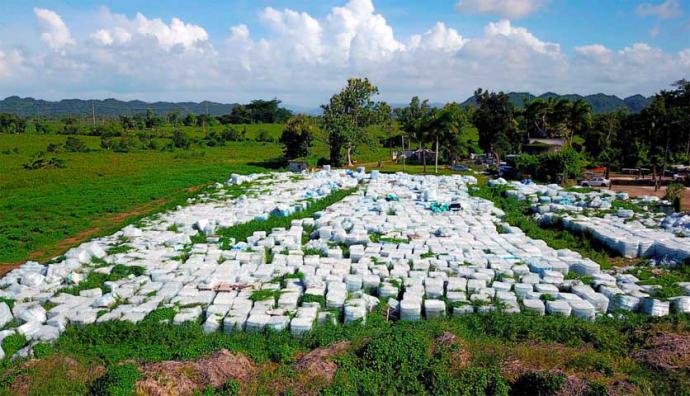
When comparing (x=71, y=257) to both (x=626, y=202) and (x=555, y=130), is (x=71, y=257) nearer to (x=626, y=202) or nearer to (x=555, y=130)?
(x=626, y=202)

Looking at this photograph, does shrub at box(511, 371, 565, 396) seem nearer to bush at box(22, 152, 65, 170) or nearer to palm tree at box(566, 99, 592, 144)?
palm tree at box(566, 99, 592, 144)

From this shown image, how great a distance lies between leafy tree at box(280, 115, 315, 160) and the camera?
1305 inches

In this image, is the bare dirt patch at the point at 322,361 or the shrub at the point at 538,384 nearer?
the shrub at the point at 538,384

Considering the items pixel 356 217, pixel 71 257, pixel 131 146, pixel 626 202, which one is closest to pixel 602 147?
pixel 626 202

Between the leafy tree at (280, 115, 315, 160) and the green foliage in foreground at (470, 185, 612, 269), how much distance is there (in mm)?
16993

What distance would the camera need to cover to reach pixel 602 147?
35000 mm

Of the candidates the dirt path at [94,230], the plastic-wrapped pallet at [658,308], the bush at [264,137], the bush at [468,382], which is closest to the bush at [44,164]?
the dirt path at [94,230]

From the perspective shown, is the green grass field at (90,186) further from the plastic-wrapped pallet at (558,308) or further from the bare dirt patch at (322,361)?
the plastic-wrapped pallet at (558,308)

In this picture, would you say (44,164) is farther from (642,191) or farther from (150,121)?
(642,191)

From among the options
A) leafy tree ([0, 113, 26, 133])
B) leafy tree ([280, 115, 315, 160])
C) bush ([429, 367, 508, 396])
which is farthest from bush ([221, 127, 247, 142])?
bush ([429, 367, 508, 396])

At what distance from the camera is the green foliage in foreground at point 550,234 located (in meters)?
12.1

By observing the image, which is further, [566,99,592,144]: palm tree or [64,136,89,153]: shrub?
[64,136,89,153]: shrub

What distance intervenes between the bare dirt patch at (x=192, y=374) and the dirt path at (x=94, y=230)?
24.1ft

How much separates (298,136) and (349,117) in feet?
13.1
